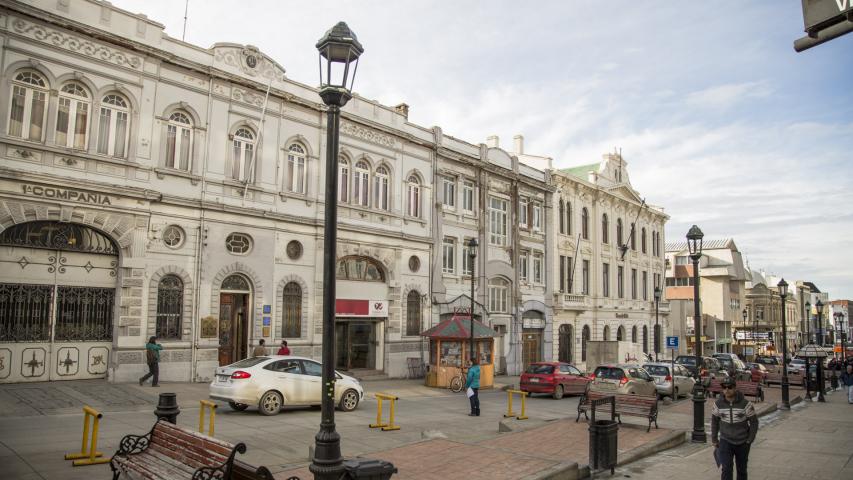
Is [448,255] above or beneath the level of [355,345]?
above

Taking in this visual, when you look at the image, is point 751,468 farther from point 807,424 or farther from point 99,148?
point 99,148

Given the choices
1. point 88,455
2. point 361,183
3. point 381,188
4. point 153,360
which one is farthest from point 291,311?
point 88,455

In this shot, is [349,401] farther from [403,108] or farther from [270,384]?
[403,108]

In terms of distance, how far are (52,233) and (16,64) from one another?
495 cm

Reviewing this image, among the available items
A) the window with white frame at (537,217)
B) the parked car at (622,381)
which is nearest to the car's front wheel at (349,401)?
the parked car at (622,381)

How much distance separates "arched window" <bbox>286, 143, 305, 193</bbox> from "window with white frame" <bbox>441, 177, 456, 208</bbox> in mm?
8617

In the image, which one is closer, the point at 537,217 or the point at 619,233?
the point at 537,217

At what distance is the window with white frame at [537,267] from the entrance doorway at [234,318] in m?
19.4

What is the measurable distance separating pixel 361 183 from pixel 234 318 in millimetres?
8376

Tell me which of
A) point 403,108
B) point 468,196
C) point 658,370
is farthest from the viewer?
point 468,196

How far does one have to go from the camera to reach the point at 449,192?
107 feet

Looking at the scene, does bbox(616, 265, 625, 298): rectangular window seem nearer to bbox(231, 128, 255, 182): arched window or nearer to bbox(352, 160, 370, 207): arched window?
bbox(352, 160, 370, 207): arched window

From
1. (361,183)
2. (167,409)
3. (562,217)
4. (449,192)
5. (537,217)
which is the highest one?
(562,217)

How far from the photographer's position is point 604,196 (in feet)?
148
